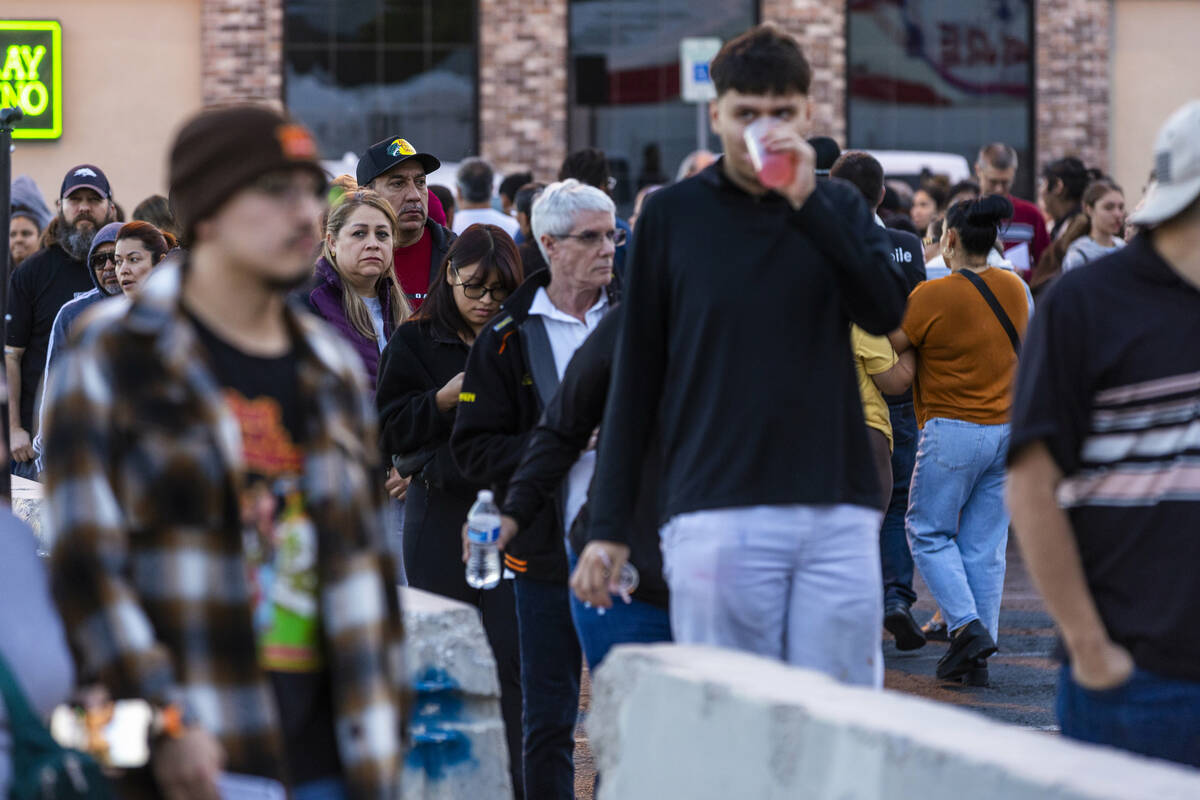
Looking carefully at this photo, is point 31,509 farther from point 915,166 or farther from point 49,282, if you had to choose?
point 915,166

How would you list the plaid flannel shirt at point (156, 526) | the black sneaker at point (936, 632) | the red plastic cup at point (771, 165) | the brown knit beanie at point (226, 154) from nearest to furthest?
the plaid flannel shirt at point (156, 526) < the brown knit beanie at point (226, 154) < the red plastic cup at point (771, 165) < the black sneaker at point (936, 632)

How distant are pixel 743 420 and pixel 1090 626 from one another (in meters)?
0.86

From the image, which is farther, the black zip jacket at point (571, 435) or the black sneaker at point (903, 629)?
the black sneaker at point (903, 629)

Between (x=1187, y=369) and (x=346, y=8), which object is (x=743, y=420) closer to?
(x=1187, y=369)

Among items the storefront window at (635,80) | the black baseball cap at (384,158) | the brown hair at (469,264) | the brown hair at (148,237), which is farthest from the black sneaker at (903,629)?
the storefront window at (635,80)

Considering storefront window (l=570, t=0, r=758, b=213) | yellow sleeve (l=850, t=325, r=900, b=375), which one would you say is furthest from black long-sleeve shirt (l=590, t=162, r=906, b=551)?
storefront window (l=570, t=0, r=758, b=213)

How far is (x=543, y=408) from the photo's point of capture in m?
5.52

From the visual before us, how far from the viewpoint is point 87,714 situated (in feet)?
9.23

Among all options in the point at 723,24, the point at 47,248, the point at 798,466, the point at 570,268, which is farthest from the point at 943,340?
the point at 723,24

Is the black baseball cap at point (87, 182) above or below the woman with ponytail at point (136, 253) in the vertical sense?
above

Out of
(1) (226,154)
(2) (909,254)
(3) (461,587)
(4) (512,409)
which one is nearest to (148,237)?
(3) (461,587)

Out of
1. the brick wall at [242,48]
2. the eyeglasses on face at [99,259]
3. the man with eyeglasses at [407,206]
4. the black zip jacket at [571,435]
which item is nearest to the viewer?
the black zip jacket at [571,435]

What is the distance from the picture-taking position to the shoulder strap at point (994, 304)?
26.6 ft

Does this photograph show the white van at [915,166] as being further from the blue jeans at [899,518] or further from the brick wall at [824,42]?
the blue jeans at [899,518]
